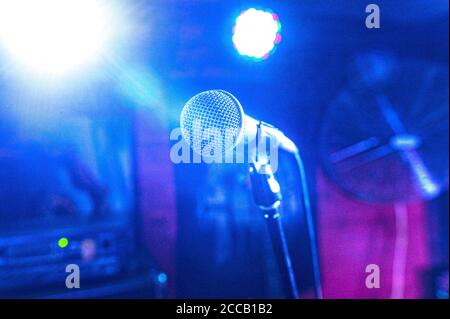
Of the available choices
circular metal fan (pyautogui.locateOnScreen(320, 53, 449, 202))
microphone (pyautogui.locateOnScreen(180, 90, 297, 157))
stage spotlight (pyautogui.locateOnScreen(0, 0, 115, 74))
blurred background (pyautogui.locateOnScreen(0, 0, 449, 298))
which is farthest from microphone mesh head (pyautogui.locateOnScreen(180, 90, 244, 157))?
circular metal fan (pyautogui.locateOnScreen(320, 53, 449, 202))

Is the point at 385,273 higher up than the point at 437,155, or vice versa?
the point at 437,155

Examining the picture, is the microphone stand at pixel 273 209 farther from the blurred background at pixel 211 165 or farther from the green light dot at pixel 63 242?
the green light dot at pixel 63 242

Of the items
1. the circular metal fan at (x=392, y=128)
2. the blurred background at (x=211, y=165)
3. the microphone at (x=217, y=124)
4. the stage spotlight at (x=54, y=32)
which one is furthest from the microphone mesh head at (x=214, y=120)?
the circular metal fan at (x=392, y=128)

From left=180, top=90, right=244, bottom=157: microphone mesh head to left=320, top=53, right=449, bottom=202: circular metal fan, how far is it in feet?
1.60

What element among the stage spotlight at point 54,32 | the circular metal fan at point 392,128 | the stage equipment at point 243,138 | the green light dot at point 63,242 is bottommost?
the green light dot at point 63,242

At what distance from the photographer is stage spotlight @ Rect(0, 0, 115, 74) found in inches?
43.0

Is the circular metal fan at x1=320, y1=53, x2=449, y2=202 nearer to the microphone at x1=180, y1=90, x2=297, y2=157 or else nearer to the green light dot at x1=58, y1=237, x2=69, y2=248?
the microphone at x1=180, y1=90, x2=297, y2=157

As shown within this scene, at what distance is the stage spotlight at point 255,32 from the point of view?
115cm

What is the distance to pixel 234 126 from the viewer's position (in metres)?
0.92

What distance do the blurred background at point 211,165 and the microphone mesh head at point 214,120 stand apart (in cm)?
19

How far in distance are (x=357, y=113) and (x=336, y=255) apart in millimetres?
427

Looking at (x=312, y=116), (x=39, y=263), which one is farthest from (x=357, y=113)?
(x=39, y=263)
